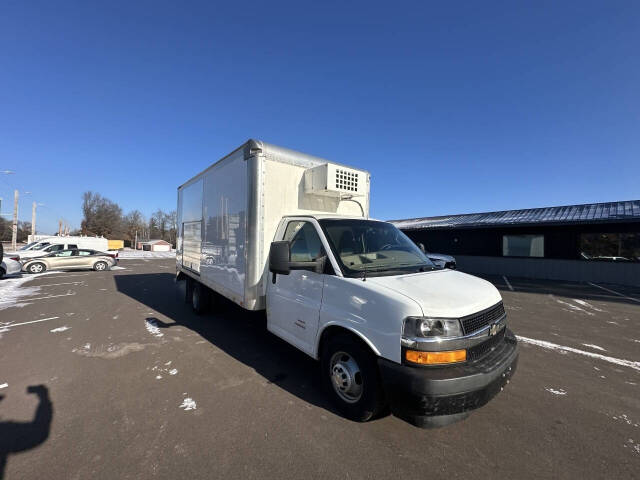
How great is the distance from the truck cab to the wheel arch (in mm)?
11

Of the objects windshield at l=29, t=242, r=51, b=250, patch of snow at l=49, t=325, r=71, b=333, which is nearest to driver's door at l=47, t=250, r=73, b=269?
windshield at l=29, t=242, r=51, b=250

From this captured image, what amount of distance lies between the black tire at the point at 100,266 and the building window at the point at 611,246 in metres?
27.5

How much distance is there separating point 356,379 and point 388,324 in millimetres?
783

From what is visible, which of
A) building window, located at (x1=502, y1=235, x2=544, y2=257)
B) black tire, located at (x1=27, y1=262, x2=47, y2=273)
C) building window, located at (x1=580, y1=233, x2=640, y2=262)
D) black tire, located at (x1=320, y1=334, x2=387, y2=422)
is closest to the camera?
black tire, located at (x1=320, y1=334, x2=387, y2=422)

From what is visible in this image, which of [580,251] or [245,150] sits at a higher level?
[245,150]

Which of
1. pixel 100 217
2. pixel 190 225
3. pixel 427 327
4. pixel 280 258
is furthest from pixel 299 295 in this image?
pixel 100 217

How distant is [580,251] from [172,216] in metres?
98.3

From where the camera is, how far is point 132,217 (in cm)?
8338

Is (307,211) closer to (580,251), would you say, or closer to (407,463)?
(407,463)

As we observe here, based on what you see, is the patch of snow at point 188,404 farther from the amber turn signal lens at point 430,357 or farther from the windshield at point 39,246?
the windshield at point 39,246

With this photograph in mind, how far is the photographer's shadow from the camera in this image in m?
2.32

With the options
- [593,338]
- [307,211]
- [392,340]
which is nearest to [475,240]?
[593,338]

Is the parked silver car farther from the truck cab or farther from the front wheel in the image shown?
the truck cab

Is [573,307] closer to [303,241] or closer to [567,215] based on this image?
[303,241]
